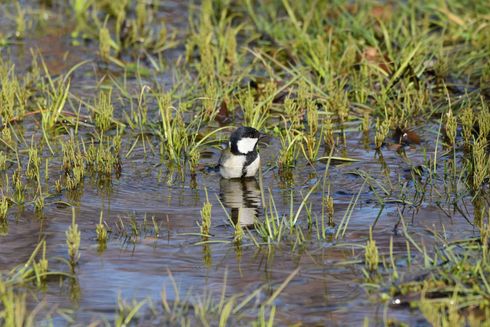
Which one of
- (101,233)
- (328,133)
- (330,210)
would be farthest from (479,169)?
(101,233)

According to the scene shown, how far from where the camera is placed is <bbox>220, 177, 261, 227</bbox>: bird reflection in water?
656cm

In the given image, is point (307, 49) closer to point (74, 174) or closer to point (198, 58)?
point (198, 58)

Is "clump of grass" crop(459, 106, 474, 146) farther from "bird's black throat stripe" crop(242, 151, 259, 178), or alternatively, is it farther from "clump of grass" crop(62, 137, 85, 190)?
"clump of grass" crop(62, 137, 85, 190)

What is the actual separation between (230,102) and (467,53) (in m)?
2.42

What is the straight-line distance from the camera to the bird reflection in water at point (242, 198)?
21.5 ft

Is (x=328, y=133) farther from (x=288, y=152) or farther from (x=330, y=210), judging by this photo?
(x=330, y=210)

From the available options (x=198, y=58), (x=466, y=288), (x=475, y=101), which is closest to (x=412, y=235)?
(x=466, y=288)

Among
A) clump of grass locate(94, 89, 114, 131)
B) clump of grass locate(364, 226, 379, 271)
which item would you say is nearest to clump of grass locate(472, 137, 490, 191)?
clump of grass locate(364, 226, 379, 271)

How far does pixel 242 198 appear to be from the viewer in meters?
7.05

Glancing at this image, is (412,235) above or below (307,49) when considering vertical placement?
below

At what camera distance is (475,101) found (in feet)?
28.0

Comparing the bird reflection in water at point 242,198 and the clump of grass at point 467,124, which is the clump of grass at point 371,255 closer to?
the bird reflection in water at point 242,198

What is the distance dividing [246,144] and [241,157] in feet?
0.63

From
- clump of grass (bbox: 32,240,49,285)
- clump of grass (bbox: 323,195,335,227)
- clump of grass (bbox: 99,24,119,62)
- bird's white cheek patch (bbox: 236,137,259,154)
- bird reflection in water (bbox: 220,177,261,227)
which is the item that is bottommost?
clump of grass (bbox: 32,240,49,285)
